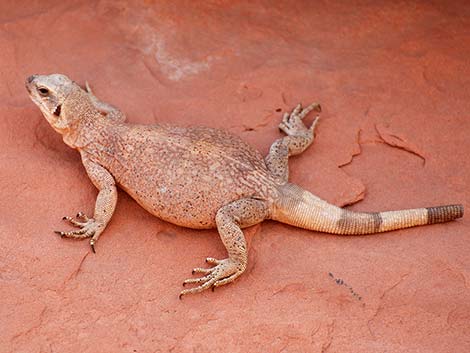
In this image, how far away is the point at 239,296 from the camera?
16.2 ft

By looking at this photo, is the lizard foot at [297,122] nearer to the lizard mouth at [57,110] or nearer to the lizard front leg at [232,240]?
the lizard front leg at [232,240]

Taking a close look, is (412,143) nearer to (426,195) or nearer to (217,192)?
(426,195)

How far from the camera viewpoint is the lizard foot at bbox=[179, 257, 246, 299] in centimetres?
492

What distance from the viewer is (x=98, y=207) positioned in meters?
5.35

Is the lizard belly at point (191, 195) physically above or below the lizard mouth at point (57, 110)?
below

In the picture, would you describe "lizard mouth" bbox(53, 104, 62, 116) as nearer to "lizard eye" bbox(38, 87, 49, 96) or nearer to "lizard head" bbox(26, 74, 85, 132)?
"lizard head" bbox(26, 74, 85, 132)

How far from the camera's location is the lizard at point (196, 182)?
527 cm

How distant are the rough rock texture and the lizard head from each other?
34 centimetres

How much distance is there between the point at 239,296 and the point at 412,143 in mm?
2441

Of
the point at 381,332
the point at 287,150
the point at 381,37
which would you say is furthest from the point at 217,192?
the point at 381,37

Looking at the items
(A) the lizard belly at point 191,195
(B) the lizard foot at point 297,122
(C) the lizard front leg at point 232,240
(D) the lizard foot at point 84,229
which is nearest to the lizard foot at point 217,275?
(C) the lizard front leg at point 232,240

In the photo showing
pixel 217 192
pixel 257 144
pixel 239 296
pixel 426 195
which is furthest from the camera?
pixel 257 144

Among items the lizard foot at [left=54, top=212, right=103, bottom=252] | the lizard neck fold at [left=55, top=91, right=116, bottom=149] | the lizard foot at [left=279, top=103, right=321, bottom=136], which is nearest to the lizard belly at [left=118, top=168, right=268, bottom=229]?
the lizard foot at [left=54, top=212, right=103, bottom=252]

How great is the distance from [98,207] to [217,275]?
1.22 meters
